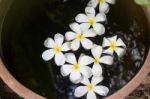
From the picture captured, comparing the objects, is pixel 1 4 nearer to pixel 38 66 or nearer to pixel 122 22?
pixel 38 66

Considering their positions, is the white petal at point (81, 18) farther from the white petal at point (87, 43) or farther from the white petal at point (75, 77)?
the white petal at point (75, 77)

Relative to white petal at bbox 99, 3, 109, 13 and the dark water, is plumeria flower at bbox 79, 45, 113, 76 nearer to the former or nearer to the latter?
the dark water

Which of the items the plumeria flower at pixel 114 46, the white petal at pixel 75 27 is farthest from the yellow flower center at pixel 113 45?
the white petal at pixel 75 27

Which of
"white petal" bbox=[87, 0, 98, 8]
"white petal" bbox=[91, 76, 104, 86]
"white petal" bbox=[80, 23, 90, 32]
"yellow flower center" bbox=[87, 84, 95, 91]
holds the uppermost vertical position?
"white petal" bbox=[87, 0, 98, 8]

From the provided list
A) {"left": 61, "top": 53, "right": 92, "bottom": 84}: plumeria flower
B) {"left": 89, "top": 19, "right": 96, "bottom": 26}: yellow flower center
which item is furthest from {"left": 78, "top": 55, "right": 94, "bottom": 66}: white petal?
{"left": 89, "top": 19, "right": 96, "bottom": 26}: yellow flower center

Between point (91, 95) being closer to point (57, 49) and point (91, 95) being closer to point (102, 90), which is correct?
point (102, 90)

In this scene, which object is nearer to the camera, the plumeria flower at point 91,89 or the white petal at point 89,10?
the plumeria flower at point 91,89

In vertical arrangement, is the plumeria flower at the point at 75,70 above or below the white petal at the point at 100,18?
below
